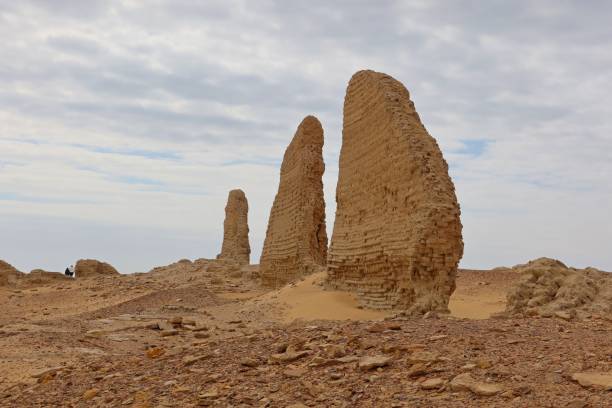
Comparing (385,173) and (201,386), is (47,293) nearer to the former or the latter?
(385,173)

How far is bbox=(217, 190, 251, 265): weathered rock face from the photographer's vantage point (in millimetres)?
28938

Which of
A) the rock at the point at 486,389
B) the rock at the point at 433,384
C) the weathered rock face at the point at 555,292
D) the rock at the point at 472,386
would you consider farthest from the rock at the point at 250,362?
the weathered rock face at the point at 555,292

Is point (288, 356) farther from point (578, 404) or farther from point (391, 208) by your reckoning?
point (391, 208)

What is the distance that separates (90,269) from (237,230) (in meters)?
7.37

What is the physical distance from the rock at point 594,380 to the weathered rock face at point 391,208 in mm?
5964

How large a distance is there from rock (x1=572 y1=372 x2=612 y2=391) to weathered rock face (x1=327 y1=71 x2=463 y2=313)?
5.96m

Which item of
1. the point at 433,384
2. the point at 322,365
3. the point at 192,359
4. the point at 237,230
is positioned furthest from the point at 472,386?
the point at 237,230

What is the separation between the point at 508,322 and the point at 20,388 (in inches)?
196

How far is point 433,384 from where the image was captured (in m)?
4.14

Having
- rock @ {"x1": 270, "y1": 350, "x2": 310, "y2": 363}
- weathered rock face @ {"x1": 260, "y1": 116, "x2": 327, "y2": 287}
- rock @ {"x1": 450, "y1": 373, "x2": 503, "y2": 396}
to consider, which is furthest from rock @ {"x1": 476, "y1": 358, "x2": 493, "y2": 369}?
weathered rock face @ {"x1": 260, "y1": 116, "x2": 327, "y2": 287}

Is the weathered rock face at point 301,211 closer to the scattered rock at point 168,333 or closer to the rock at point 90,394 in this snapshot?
the scattered rock at point 168,333

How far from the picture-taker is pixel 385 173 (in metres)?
11.5

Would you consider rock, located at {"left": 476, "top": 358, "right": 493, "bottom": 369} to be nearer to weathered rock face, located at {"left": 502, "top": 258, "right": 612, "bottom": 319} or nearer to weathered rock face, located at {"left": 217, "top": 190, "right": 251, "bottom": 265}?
weathered rock face, located at {"left": 502, "top": 258, "right": 612, "bottom": 319}

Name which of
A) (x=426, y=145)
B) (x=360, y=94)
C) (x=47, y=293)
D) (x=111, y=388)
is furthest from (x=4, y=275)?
(x=111, y=388)
